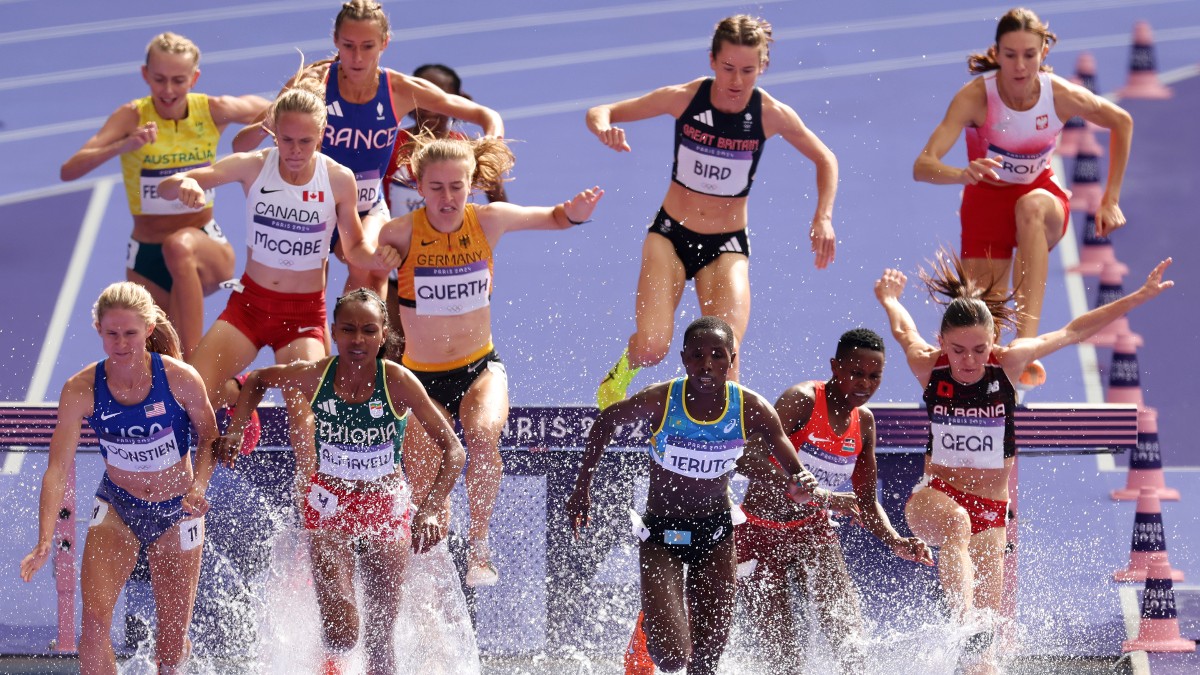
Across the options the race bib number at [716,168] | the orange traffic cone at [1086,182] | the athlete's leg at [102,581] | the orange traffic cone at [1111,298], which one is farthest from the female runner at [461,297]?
the orange traffic cone at [1086,182]

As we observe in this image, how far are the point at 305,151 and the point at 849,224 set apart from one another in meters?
5.05

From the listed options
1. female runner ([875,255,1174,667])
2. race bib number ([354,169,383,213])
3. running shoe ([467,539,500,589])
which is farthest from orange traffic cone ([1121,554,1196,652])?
race bib number ([354,169,383,213])

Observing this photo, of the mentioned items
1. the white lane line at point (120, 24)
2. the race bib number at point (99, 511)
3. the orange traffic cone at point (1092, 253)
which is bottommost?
the race bib number at point (99, 511)

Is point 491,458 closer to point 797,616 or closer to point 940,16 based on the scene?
point 797,616

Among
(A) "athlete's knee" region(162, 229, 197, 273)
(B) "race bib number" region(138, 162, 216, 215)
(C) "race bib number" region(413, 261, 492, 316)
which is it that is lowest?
(C) "race bib number" region(413, 261, 492, 316)

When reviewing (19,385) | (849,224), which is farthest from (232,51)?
(849,224)

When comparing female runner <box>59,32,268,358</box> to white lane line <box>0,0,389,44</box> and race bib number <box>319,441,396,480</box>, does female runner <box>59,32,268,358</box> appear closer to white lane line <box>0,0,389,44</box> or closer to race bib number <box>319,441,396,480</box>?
race bib number <box>319,441,396,480</box>

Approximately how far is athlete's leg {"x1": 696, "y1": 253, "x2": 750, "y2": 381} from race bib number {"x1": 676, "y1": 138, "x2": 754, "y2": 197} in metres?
0.27

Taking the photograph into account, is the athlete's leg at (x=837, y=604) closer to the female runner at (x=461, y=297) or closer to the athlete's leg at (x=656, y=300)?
the athlete's leg at (x=656, y=300)

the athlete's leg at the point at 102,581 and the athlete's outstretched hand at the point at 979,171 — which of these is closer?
the athlete's leg at the point at 102,581

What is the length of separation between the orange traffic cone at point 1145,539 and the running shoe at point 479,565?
2.95 metres

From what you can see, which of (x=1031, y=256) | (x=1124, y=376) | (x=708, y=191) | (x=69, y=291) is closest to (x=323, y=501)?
(x=708, y=191)

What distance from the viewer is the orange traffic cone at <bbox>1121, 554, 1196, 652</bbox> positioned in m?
6.94

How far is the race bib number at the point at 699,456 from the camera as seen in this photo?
5.59m
